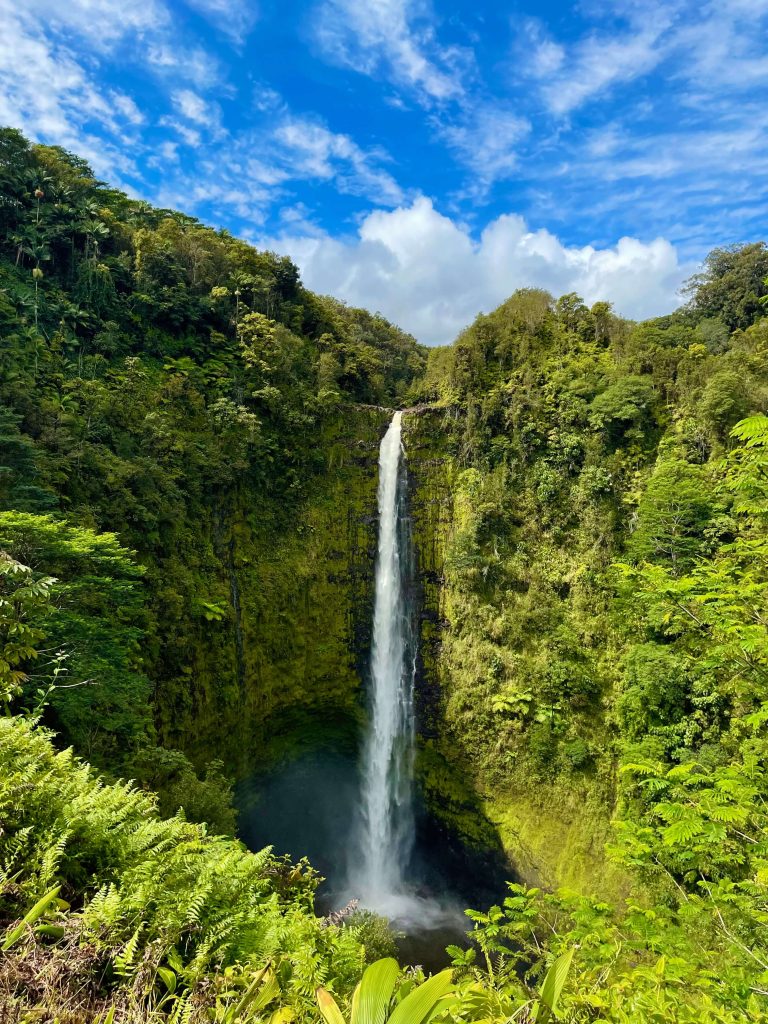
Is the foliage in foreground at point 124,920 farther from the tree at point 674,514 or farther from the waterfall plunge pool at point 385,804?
the waterfall plunge pool at point 385,804

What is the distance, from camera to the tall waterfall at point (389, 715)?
16141 millimetres

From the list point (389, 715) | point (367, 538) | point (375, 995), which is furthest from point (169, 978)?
point (367, 538)

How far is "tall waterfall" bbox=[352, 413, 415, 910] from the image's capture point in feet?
53.0

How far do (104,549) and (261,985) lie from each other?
8177mm

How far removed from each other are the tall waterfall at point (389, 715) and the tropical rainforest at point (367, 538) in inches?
23.9

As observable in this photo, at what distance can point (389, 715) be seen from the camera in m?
17.9

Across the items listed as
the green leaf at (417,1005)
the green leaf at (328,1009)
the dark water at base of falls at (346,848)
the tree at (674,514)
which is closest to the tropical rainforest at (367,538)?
the tree at (674,514)

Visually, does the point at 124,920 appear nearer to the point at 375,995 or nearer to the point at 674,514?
the point at 375,995

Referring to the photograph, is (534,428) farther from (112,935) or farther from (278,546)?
(112,935)

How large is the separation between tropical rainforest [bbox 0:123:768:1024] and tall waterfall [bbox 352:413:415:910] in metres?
0.61

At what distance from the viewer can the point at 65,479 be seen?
11734mm

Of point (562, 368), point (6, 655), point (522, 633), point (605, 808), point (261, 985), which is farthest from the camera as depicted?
point (562, 368)

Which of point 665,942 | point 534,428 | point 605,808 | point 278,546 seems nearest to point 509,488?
point 534,428

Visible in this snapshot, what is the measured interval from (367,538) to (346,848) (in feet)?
35.6
